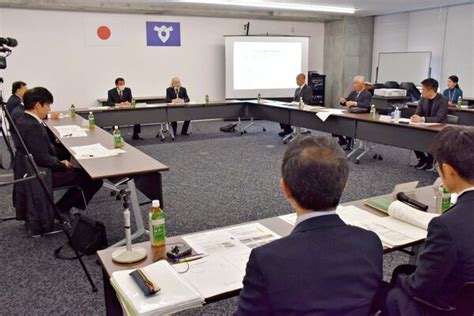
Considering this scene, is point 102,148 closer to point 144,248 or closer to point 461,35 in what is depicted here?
point 144,248

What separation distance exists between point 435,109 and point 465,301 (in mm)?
4684

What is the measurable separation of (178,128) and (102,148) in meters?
5.63

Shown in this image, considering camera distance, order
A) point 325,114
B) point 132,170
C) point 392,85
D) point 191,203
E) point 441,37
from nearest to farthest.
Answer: point 132,170 < point 191,203 < point 325,114 < point 441,37 < point 392,85

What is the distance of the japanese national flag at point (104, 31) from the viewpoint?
9.03 metres

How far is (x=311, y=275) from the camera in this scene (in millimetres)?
1004

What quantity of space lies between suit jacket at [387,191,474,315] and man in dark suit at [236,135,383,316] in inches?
11.5

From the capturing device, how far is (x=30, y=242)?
3381 mm

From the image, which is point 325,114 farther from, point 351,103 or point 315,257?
point 315,257

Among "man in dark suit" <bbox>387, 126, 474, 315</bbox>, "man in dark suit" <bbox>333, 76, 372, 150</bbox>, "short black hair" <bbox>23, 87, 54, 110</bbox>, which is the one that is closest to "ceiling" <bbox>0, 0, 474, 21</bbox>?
"man in dark suit" <bbox>333, 76, 372, 150</bbox>

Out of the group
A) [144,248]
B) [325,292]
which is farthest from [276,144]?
[325,292]

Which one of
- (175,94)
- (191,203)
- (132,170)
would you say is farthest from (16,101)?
(175,94)

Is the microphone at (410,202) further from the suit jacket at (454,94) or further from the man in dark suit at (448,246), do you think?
the suit jacket at (454,94)

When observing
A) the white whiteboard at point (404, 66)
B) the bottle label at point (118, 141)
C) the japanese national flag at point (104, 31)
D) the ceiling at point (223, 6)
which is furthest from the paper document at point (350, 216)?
the white whiteboard at point (404, 66)

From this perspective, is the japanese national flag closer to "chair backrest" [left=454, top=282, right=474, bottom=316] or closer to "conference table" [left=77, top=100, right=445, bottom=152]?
"conference table" [left=77, top=100, right=445, bottom=152]
